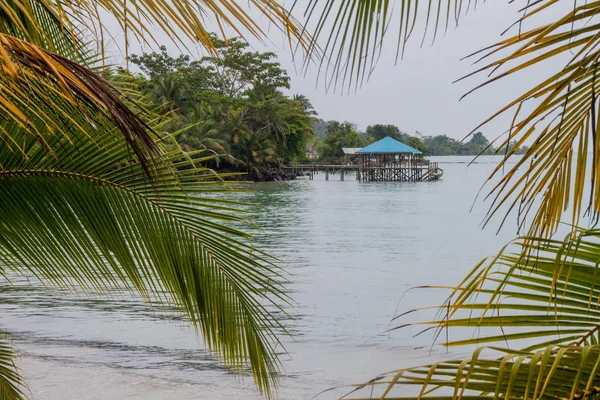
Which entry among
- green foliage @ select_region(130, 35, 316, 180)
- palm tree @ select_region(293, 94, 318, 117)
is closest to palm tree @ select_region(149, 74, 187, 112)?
green foliage @ select_region(130, 35, 316, 180)

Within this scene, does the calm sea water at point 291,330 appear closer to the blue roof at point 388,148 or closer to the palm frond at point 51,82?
the palm frond at point 51,82

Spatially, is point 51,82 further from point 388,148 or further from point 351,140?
point 351,140

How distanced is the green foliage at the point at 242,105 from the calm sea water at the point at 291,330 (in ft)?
109

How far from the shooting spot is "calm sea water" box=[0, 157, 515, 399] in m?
9.10

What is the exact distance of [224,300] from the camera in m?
2.79

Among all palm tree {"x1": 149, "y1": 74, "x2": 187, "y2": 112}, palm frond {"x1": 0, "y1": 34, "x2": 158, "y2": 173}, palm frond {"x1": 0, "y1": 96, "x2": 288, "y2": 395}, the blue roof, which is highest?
palm tree {"x1": 149, "y1": 74, "x2": 187, "y2": 112}

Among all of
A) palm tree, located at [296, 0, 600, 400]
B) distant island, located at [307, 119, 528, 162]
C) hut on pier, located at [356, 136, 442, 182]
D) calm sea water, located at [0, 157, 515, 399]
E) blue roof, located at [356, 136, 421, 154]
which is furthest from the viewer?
distant island, located at [307, 119, 528, 162]

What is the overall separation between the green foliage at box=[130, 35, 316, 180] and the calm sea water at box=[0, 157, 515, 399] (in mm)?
33295

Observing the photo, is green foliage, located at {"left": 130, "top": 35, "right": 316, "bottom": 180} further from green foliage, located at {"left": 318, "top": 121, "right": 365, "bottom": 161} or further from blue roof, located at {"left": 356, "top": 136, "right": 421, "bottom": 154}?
green foliage, located at {"left": 318, "top": 121, "right": 365, "bottom": 161}

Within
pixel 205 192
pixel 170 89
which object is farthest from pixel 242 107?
pixel 205 192

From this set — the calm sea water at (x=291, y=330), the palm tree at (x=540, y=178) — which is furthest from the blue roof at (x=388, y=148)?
the palm tree at (x=540, y=178)

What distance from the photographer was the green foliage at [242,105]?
59.5 meters

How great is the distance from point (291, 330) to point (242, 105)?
51411mm

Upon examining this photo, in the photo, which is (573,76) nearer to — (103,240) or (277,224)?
(103,240)
